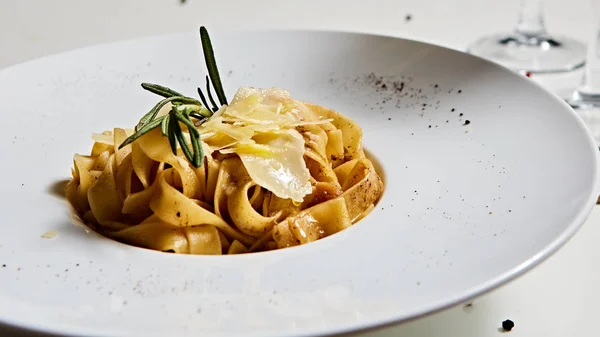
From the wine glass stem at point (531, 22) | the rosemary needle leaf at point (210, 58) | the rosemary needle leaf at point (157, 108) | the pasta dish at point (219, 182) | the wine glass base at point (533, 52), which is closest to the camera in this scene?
the pasta dish at point (219, 182)

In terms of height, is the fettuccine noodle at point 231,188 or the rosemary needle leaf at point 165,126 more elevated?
the rosemary needle leaf at point 165,126

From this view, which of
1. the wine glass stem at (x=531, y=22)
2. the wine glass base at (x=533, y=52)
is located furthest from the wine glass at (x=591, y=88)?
the wine glass stem at (x=531, y=22)

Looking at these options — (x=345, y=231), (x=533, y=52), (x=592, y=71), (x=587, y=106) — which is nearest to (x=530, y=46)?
(x=533, y=52)

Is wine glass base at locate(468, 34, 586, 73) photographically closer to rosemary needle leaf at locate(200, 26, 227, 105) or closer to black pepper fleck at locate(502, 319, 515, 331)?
rosemary needle leaf at locate(200, 26, 227, 105)

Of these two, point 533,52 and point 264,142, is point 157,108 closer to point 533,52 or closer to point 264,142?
point 264,142

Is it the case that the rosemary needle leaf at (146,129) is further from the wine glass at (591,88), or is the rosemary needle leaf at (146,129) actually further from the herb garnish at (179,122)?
the wine glass at (591,88)

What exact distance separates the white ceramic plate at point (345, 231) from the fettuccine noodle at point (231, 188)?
0.14m

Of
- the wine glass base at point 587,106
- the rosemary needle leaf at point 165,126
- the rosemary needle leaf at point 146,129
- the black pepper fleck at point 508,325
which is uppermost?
the rosemary needle leaf at point 165,126

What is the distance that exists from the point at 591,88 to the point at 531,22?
95 cm

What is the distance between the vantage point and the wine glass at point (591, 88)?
15.2 ft

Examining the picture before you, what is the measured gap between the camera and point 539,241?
8.48 feet

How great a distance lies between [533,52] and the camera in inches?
217

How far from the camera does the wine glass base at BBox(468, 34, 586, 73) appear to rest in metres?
Answer: 5.25

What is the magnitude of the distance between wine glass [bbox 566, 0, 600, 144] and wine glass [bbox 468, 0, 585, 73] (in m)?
0.45
